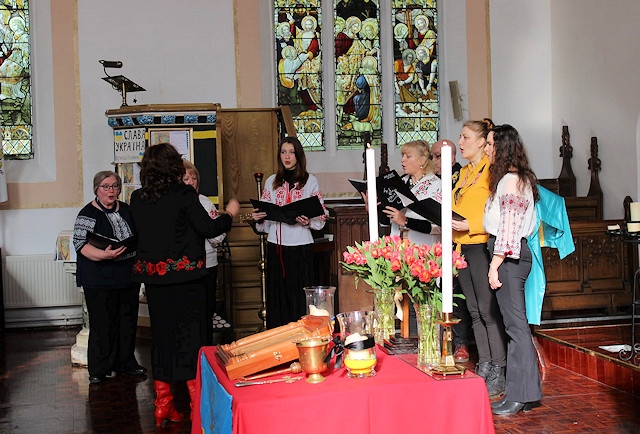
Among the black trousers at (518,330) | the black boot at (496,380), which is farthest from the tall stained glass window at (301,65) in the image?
the black trousers at (518,330)

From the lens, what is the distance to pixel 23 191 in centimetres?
842

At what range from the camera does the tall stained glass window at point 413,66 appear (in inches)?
378

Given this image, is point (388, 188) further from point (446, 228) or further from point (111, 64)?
point (111, 64)

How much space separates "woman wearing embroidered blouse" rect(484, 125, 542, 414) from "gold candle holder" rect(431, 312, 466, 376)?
162 cm

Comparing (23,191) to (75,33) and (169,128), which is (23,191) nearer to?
(75,33)

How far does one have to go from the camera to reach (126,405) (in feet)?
15.9

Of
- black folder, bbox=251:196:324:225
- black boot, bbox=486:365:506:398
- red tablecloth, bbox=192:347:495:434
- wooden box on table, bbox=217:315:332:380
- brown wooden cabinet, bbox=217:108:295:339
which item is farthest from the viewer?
brown wooden cabinet, bbox=217:108:295:339

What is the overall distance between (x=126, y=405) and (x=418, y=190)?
2095 millimetres

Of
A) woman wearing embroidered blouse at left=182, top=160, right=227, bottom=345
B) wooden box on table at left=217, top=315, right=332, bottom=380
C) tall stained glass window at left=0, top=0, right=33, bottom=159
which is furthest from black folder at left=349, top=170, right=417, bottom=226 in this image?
tall stained glass window at left=0, top=0, right=33, bottom=159

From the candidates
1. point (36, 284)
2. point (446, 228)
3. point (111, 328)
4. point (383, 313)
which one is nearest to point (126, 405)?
point (111, 328)

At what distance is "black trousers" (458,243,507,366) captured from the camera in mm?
4465

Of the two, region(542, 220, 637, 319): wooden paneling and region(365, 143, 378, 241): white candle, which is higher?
region(365, 143, 378, 241): white candle

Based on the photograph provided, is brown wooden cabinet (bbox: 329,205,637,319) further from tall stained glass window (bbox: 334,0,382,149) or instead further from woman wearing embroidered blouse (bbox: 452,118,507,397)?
tall stained glass window (bbox: 334,0,382,149)

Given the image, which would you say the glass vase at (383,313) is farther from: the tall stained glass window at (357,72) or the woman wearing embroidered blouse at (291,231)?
the tall stained glass window at (357,72)
